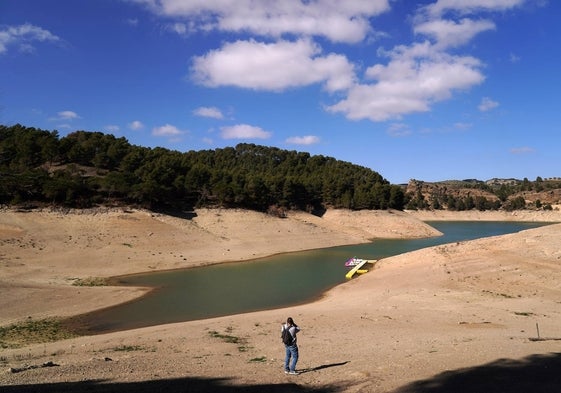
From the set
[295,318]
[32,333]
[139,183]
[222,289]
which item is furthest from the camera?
[139,183]

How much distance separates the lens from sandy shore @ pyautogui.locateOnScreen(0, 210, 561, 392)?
11.0 m

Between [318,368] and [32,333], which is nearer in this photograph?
[318,368]

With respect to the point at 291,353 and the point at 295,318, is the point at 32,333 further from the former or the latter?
the point at 291,353

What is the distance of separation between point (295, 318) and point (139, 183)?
1600 inches

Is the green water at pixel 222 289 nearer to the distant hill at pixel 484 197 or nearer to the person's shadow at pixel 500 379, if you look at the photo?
the person's shadow at pixel 500 379

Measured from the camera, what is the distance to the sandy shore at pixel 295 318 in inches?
433

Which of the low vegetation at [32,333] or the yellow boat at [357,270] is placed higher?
the low vegetation at [32,333]

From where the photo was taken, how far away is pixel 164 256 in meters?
43.0

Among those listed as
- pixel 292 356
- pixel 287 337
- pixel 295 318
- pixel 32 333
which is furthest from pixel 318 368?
pixel 32 333

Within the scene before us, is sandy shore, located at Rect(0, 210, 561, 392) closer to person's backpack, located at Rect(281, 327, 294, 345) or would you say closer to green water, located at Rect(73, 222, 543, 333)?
person's backpack, located at Rect(281, 327, 294, 345)

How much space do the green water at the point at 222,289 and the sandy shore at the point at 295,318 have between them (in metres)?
2.01

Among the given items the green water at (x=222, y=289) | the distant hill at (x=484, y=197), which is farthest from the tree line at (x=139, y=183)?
the distant hill at (x=484, y=197)

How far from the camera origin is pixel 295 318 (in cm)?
2055

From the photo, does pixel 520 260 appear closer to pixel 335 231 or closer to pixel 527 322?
pixel 527 322
